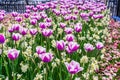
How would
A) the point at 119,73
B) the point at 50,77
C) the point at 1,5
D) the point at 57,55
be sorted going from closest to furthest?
the point at 50,77
the point at 57,55
the point at 119,73
the point at 1,5

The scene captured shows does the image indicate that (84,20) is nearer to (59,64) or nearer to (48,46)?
(48,46)

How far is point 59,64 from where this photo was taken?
3521mm

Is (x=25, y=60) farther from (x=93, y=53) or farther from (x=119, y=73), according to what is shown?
(x=119, y=73)

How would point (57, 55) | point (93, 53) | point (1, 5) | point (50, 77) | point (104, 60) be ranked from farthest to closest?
point (1, 5) → point (104, 60) → point (93, 53) → point (57, 55) → point (50, 77)

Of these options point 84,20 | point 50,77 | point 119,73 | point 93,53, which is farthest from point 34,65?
point 84,20

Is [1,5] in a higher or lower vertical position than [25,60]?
lower

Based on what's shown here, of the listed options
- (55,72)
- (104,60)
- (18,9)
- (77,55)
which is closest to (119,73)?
(104,60)

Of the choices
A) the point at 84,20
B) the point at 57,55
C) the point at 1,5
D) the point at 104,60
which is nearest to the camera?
the point at 57,55

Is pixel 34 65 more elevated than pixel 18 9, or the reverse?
pixel 34 65

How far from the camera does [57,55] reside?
4.11m

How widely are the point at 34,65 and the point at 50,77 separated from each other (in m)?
0.44

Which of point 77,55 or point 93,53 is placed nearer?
point 77,55

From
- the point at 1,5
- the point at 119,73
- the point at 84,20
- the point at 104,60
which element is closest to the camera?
the point at 119,73

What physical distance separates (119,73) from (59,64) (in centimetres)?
176
